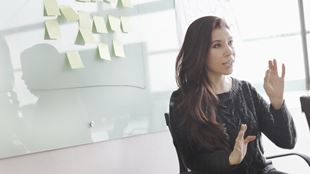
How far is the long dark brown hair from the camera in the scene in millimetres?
1601

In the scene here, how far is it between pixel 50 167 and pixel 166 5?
42.6 inches

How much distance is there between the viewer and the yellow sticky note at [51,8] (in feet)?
5.47

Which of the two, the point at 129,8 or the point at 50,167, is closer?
the point at 50,167

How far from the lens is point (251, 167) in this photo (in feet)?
5.32

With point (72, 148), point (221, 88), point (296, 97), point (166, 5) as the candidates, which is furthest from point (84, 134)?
point (296, 97)

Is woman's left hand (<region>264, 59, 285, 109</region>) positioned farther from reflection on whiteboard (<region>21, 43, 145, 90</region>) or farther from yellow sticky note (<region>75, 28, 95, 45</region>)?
yellow sticky note (<region>75, 28, 95, 45</region>)

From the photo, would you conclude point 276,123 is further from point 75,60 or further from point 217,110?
point 75,60

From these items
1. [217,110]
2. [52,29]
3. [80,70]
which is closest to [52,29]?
[52,29]

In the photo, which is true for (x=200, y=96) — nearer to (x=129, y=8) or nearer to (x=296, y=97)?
(x=129, y=8)

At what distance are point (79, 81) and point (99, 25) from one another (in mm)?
292

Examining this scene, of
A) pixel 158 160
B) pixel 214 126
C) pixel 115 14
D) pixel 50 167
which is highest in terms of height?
pixel 115 14

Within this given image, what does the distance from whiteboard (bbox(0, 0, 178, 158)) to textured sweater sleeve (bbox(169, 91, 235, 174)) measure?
1.17ft

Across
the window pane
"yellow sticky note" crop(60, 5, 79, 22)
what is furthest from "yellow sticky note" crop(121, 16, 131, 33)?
the window pane

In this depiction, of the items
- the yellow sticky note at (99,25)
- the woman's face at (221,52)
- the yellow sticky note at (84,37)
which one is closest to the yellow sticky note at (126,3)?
the yellow sticky note at (99,25)
